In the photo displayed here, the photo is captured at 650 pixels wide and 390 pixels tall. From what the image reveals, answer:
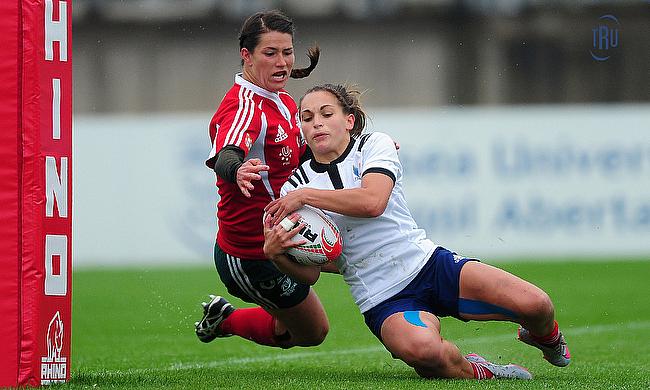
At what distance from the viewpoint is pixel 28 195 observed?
4.18 meters

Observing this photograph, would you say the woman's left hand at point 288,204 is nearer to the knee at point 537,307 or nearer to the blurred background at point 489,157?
the knee at point 537,307

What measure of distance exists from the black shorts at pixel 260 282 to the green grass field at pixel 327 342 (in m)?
0.35

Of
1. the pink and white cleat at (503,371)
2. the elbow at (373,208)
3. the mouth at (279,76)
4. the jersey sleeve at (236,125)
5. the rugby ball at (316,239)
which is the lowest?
the pink and white cleat at (503,371)

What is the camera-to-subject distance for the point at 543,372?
509 centimetres

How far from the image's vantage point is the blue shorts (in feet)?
15.1

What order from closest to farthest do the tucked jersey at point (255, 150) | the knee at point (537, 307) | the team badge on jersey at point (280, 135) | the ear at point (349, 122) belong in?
the knee at point (537, 307)
the ear at point (349, 122)
the tucked jersey at point (255, 150)
the team badge on jersey at point (280, 135)

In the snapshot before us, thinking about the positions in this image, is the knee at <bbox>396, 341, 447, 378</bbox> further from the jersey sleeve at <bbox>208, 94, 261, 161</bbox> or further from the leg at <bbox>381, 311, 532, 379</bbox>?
the jersey sleeve at <bbox>208, 94, 261, 161</bbox>

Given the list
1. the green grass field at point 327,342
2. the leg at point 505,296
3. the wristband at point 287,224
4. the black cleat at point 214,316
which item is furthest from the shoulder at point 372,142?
the black cleat at point 214,316

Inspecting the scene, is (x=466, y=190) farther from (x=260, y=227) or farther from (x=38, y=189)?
(x=38, y=189)

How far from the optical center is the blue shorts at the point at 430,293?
4.59m

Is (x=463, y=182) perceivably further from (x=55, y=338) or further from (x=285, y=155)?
(x=55, y=338)

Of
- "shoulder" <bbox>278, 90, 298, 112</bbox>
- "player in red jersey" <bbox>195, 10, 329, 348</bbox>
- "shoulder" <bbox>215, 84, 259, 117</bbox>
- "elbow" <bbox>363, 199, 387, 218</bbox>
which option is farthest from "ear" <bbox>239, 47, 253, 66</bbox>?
"elbow" <bbox>363, 199, 387, 218</bbox>

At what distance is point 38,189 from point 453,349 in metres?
1.81
